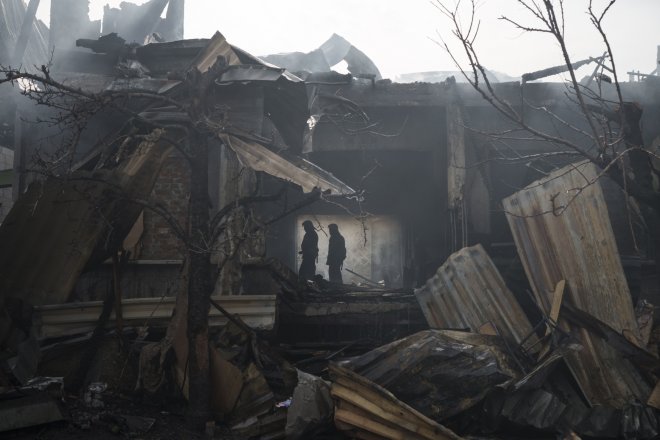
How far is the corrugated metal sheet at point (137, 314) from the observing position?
24.4 feet

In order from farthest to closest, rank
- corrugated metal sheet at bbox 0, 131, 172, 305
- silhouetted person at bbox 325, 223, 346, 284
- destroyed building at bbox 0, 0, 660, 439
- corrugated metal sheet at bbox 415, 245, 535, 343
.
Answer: silhouetted person at bbox 325, 223, 346, 284, corrugated metal sheet at bbox 415, 245, 535, 343, corrugated metal sheet at bbox 0, 131, 172, 305, destroyed building at bbox 0, 0, 660, 439

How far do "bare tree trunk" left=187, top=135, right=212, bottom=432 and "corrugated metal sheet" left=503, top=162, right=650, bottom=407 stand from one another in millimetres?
3458

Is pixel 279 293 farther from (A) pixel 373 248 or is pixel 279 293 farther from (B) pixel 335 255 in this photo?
(A) pixel 373 248

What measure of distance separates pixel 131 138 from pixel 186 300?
1.98 metres

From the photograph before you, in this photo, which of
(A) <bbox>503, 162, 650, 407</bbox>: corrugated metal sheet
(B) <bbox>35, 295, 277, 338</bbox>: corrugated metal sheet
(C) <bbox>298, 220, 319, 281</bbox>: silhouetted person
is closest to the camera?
(A) <bbox>503, 162, 650, 407</bbox>: corrugated metal sheet

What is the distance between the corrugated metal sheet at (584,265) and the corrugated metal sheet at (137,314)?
3628 millimetres

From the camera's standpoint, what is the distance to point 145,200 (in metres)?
5.87

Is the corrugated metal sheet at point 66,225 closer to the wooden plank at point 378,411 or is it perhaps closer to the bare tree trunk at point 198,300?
the bare tree trunk at point 198,300

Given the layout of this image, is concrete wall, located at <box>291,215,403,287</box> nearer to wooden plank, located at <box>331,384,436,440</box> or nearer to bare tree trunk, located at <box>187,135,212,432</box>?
bare tree trunk, located at <box>187,135,212,432</box>

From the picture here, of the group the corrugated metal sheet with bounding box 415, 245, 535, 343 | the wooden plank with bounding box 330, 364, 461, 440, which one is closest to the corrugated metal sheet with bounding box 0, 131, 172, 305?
the wooden plank with bounding box 330, 364, 461, 440

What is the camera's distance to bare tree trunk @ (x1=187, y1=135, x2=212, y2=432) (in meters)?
5.84

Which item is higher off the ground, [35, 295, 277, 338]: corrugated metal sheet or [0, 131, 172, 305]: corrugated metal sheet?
[0, 131, 172, 305]: corrugated metal sheet

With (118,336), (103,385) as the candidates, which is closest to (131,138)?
(118,336)

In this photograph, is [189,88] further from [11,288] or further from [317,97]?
[317,97]
